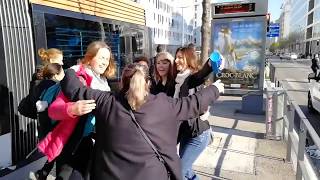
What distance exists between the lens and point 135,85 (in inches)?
86.3

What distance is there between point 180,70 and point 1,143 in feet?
8.02

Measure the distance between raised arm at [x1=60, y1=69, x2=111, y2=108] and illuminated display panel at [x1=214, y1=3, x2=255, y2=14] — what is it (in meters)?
8.31

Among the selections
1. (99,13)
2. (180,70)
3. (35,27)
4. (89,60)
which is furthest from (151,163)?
(99,13)

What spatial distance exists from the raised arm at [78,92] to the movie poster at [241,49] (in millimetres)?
8313

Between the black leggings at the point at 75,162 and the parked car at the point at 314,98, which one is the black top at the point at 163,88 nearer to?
the black leggings at the point at 75,162

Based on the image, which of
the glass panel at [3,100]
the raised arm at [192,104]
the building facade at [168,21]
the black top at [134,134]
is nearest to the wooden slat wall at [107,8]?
the glass panel at [3,100]

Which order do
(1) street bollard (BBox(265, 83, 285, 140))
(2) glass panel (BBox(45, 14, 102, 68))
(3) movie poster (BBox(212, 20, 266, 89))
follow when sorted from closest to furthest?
(2) glass panel (BBox(45, 14, 102, 68)) < (1) street bollard (BBox(265, 83, 285, 140)) < (3) movie poster (BBox(212, 20, 266, 89))

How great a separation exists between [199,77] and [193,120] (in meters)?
0.41

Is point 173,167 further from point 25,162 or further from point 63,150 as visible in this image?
point 25,162

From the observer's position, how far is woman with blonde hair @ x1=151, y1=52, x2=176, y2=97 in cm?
344

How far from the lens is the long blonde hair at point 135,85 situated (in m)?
2.16

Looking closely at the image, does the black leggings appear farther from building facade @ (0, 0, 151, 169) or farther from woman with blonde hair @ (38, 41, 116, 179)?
building facade @ (0, 0, 151, 169)

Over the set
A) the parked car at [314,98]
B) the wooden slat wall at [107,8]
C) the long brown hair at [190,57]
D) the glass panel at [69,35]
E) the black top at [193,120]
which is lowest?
the parked car at [314,98]

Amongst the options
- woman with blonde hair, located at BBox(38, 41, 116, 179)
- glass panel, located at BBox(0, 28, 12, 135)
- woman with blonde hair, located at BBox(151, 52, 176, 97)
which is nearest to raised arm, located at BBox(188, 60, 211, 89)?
woman with blonde hair, located at BBox(151, 52, 176, 97)
